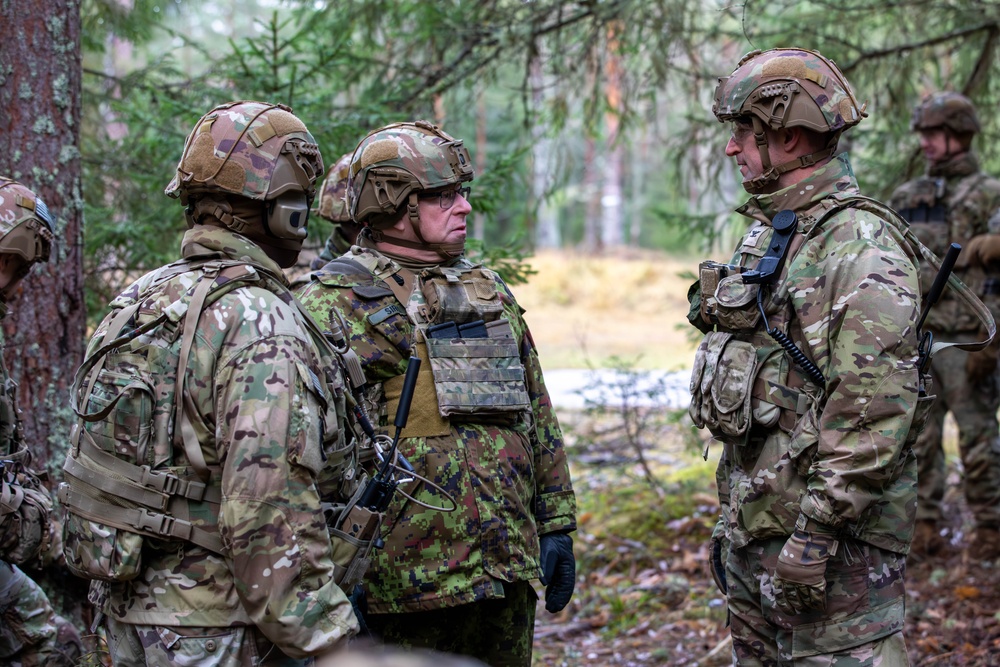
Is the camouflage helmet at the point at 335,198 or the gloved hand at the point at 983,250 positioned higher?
the camouflage helmet at the point at 335,198

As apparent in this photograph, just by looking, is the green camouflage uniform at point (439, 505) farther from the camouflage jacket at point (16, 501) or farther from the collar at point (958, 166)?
the collar at point (958, 166)

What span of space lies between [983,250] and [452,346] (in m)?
4.86

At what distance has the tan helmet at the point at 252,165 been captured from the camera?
2.85 meters

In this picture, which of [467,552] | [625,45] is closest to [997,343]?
[625,45]

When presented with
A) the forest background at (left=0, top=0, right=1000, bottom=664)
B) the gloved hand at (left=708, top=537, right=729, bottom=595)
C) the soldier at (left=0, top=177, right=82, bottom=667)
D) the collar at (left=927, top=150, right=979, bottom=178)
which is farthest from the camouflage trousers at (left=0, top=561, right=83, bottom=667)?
the collar at (left=927, top=150, right=979, bottom=178)

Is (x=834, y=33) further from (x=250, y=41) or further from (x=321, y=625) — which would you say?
(x=321, y=625)

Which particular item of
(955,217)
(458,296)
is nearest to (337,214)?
(458,296)

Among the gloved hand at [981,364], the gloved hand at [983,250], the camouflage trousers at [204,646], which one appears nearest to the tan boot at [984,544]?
the gloved hand at [981,364]

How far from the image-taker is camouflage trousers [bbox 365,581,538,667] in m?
3.72

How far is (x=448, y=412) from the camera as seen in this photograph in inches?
143

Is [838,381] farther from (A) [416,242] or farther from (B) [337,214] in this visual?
(B) [337,214]

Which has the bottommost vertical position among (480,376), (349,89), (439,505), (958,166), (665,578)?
(665,578)

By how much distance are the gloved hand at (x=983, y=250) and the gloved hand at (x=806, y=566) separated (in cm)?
442

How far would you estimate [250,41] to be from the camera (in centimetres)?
594
